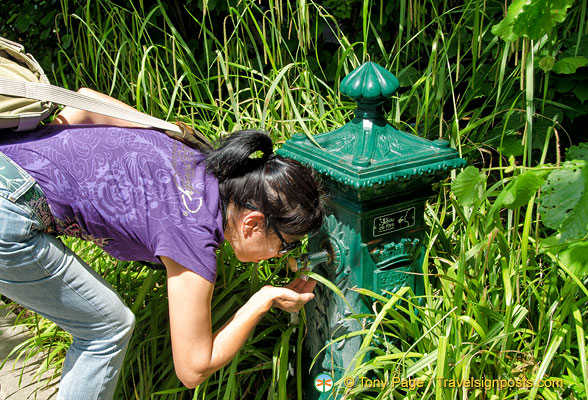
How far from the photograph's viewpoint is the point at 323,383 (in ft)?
7.14

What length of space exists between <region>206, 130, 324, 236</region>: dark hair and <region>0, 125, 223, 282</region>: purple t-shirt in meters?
0.05

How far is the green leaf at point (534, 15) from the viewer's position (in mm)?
1555

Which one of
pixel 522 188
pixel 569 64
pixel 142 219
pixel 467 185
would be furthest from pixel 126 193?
pixel 569 64

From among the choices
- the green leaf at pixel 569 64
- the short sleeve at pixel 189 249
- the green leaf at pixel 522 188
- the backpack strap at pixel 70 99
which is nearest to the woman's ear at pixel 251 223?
the short sleeve at pixel 189 249

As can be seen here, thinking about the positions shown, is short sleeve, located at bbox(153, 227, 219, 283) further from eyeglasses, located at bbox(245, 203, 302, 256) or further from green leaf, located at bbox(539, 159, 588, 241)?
green leaf, located at bbox(539, 159, 588, 241)

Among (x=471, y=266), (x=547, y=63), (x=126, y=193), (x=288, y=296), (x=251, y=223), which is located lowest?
(x=471, y=266)

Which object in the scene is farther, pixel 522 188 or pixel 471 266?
pixel 471 266

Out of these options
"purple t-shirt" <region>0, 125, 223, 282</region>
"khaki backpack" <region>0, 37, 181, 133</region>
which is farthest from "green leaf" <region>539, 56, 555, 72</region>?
"khaki backpack" <region>0, 37, 181, 133</region>

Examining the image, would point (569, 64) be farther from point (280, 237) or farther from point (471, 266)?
point (280, 237)

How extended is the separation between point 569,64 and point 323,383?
149 cm

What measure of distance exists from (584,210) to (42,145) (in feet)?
4.77

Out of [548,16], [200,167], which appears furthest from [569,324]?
[200,167]

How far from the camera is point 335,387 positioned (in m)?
2.11

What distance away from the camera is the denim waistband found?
5.52ft
